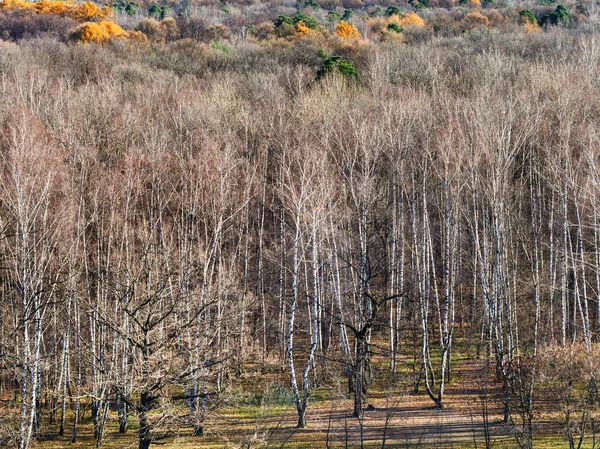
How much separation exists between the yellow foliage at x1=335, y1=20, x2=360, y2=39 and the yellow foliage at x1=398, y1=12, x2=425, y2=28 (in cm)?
917

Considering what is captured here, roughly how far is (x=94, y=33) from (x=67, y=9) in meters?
19.8

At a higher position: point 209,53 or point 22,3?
point 22,3

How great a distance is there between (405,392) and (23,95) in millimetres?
29904

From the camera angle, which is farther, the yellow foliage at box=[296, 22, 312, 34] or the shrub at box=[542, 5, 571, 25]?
the yellow foliage at box=[296, 22, 312, 34]

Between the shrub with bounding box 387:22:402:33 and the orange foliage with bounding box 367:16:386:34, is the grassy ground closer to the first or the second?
the shrub with bounding box 387:22:402:33

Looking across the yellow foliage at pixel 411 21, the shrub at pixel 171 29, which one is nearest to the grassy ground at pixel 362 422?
the yellow foliage at pixel 411 21

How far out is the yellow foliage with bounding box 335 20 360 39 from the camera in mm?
67006

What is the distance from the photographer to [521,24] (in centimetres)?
6944

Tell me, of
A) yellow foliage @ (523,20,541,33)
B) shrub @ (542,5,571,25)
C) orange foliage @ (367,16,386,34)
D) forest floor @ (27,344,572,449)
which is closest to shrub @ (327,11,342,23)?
orange foliage @ (367,16,386,34)

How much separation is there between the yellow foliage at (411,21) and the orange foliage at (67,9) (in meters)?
38.4

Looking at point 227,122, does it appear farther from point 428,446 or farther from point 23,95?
point 428,446

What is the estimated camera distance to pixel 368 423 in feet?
77.5

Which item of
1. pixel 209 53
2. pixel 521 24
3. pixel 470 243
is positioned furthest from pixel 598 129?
pixel 521 24

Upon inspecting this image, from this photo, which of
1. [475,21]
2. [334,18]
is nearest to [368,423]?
[475,21]
